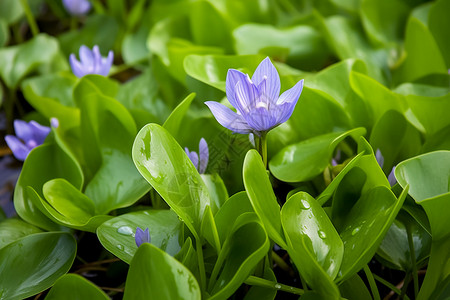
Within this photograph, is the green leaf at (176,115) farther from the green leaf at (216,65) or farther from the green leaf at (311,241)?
the green leaf at (311,241)

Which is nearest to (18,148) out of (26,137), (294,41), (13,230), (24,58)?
(26,137)

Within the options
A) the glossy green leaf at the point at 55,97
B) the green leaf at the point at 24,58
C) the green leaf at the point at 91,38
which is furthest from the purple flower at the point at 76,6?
the glossy green leaf at the point at 55,97

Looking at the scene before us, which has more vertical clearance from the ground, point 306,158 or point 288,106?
point 288,106

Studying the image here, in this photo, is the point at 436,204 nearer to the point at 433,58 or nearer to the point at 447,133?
the point at 447,133

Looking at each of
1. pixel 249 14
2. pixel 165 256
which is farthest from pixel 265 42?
pixel 165 256

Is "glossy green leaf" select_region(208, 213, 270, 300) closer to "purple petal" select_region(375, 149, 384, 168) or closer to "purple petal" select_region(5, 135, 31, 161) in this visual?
"purple petal" select_region(375, 149, 384, 168)

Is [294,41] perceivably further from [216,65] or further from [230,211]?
[230,211]

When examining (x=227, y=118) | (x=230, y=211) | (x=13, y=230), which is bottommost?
(x=13, y=230)
